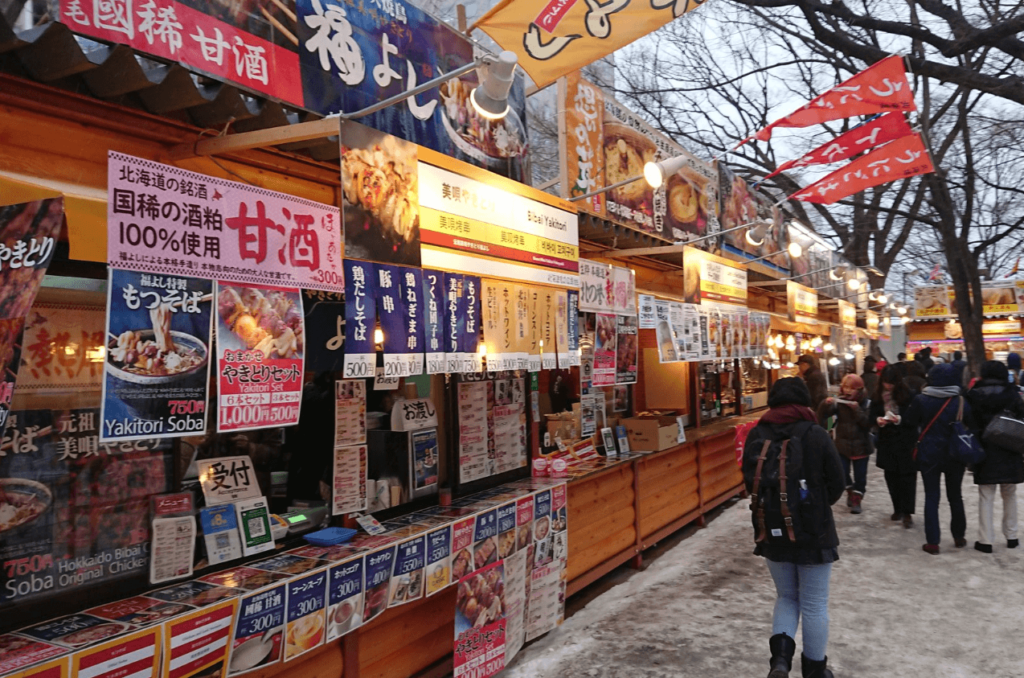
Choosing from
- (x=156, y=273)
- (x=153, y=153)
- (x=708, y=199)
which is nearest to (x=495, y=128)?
(x=153, y=153)

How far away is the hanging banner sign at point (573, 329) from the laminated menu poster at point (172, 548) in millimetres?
3545

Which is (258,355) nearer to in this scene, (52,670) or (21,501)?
(21,501)

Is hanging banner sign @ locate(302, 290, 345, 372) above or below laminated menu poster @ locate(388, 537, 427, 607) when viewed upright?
above

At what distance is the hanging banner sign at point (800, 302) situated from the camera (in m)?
14.5

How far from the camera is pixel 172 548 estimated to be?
4031 mm

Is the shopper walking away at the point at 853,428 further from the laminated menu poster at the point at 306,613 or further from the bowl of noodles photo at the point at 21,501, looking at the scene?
the bowl of noodles photo at the point at 21,501

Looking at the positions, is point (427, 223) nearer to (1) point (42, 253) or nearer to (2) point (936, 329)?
(1) point (42, 253)

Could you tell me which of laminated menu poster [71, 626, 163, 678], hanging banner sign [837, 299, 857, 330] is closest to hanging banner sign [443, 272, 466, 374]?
laminated menu poster [71, 626, 163, 678]

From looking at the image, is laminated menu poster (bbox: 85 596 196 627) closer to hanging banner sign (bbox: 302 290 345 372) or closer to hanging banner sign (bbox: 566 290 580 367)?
hanging banner sign (bbox: 302 290 345 372)

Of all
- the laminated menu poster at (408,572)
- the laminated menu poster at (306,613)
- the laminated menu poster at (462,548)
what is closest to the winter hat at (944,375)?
the laminated menu poster at (462,548)

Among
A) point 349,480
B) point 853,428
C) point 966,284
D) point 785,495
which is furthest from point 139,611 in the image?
point 966,284

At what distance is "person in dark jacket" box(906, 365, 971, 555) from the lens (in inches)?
317

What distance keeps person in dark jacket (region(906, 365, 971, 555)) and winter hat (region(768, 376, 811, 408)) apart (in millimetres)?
4114

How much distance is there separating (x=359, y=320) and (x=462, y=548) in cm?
214
